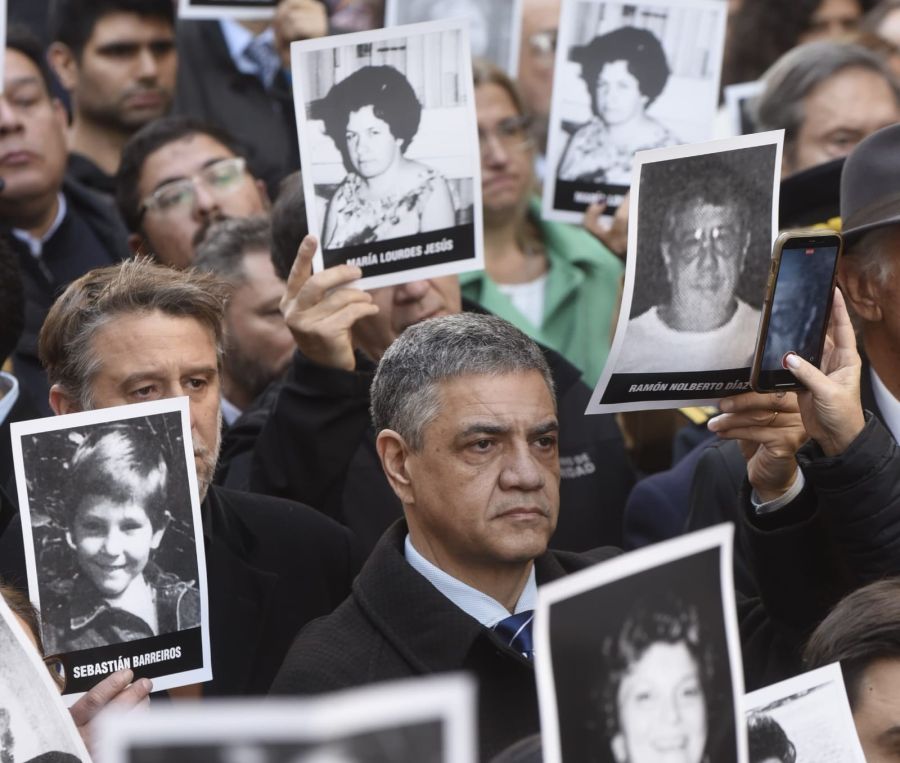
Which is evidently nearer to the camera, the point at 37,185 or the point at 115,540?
the point at 115,540

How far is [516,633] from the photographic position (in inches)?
128

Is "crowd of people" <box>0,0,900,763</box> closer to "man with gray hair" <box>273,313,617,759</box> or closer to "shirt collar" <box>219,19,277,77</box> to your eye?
"man with gray hair" <box>273,313,617,759</box>

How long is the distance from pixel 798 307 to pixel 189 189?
313 centimetres

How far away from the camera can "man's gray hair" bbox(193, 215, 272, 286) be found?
5.46 metres

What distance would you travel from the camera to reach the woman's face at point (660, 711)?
1.99 metres

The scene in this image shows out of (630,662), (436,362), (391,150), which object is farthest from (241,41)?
(630,662)

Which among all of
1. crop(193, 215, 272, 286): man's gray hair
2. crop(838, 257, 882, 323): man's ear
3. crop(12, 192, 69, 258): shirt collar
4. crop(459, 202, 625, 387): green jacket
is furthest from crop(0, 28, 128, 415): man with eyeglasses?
crop(838, 257, 882, 323): man's ear

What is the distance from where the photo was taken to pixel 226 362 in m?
5.39

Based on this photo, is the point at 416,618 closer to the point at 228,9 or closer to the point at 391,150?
the point at 391,150

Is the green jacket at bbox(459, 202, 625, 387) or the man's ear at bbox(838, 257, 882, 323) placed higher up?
the man's ear at bbox(838, 257, 882, 323)

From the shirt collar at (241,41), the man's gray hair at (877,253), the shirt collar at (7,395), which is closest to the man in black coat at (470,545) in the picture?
the man's gray hair at (877,253)

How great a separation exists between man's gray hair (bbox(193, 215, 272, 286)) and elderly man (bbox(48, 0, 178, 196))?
1.26 meters

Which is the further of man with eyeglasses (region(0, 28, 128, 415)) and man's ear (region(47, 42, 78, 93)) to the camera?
man's ear (region(47, 42, 78, 93))

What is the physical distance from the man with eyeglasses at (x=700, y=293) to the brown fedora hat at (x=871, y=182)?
0.36 m
